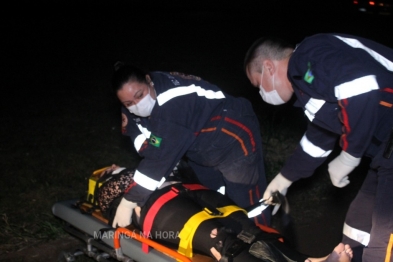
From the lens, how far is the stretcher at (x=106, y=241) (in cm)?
306

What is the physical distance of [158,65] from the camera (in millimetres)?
11242

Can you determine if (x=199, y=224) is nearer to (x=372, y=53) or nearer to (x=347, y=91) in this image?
(x=347, y=91)

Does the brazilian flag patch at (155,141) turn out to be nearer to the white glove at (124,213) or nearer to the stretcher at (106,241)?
the white glove at (124,213)

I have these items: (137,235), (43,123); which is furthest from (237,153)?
(43,123)

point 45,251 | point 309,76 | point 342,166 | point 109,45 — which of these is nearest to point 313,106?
point 309,76

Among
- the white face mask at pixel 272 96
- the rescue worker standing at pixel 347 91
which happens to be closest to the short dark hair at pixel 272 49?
the rescue worker standing at pixel 347 91

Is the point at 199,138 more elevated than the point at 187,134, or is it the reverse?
the point at 187,134

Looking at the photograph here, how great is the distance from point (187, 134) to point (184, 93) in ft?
0.86

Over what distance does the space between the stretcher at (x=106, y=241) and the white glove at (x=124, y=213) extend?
0.05 m

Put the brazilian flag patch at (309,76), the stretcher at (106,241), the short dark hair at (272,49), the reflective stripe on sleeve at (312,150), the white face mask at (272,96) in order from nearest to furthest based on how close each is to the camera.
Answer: the brazilian flag patch at (309,76) → the short dark hair at (272,49) → the white face mask at (272,96) → the stretcher at (106,241) → the reflective stripe on sleeve at (312,150)

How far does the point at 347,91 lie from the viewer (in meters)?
2.38

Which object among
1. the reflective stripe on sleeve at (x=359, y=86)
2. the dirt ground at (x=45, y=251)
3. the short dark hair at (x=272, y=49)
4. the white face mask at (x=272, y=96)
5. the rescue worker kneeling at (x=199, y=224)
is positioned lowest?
the dirt ground at (x=45, y=251)

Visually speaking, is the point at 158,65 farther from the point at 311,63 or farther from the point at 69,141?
the point at 311,63

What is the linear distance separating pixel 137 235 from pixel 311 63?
135 centimetres
